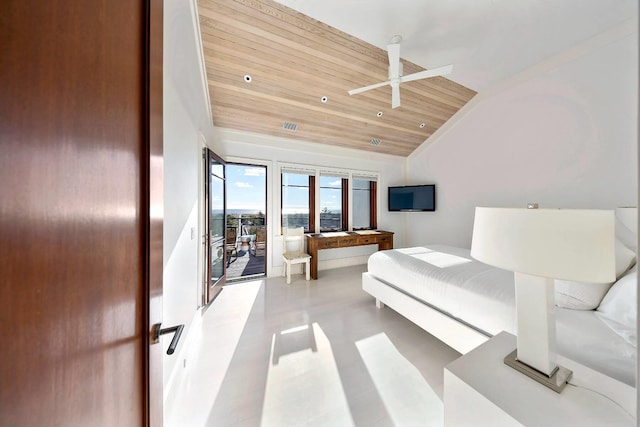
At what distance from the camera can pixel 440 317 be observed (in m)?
1.85

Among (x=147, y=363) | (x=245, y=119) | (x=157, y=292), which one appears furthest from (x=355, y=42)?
(x=147, y=363)

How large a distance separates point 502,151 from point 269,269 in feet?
15.0

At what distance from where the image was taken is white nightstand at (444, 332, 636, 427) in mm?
750

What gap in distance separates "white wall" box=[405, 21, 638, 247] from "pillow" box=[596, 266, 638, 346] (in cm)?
167

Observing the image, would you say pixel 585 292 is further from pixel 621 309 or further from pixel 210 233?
pixel 210 233

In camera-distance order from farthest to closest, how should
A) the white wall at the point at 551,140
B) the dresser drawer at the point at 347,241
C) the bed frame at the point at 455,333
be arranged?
the dresser drawer at the point at 347,241 → the white wall at the point at 551,140 → the bed frame at the point at 455,333

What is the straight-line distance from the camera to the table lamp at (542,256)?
27.2 inches

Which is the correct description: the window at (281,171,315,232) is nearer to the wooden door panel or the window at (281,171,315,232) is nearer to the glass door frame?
the glass door frame

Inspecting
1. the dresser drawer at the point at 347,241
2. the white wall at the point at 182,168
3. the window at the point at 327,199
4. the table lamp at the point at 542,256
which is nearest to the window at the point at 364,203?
the window at the point at 327,199

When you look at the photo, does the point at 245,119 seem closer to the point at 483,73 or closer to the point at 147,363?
the point at 147,363

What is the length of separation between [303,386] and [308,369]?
16 centimetres

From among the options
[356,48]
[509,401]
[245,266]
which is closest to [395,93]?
[356,48]

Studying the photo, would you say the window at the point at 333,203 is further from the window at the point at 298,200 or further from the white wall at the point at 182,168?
the white wall at the point at 182,168

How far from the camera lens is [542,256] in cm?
75
